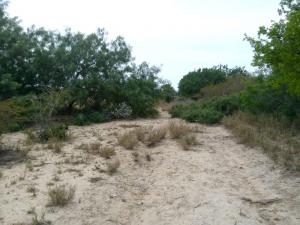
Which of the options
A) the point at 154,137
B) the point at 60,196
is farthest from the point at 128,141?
→ the point at 60,196

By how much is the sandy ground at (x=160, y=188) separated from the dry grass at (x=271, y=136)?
0.32 meters

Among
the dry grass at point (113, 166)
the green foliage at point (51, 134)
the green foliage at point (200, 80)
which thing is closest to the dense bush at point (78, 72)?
the green foliage at point (51, 134)

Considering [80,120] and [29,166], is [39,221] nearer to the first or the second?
[29,166]

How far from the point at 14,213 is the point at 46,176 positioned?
77.1 inches

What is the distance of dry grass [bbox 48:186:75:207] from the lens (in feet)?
26.3

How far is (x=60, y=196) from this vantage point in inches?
317

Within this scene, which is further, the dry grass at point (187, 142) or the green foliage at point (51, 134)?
the green foliage at point (51, 134)

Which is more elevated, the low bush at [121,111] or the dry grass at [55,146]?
the low bush at [121,111]

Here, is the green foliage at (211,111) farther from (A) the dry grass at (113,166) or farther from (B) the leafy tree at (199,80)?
(B) the leafy tree at (199,80)

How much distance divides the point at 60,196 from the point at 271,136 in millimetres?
7553

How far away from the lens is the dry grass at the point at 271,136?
1099 cm

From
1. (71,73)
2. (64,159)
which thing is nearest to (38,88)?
(71,73)

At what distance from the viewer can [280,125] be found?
14914 mm

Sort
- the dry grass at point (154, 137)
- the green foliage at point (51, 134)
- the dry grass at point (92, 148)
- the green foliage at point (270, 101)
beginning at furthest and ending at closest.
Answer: the green foliage at point (270, 101) → the green foliage at point (51, 134) → the dry grass at point (154, 137) → the dry grass at point (92, 148)
